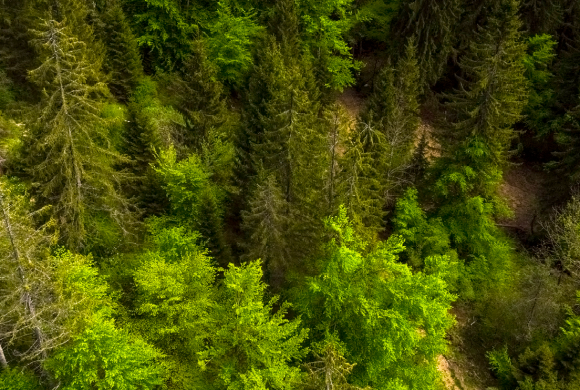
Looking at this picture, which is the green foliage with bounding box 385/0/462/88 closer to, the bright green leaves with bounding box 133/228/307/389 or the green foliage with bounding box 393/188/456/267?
the green foliage with bounding box 393/188/456/267

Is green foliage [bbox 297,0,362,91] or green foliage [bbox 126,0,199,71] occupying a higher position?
green foliage [bbox 297,0,362,91]

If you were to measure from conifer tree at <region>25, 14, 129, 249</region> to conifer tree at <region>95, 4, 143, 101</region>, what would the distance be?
12.2 metres

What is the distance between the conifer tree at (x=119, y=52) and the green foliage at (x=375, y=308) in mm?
19197

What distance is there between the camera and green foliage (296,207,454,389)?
15.8m

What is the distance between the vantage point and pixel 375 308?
1588 cm

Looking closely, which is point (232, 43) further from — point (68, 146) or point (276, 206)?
point (68, 146)

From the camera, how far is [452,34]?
3331 cm

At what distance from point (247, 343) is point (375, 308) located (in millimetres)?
4343

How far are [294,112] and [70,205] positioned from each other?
9.34 meters

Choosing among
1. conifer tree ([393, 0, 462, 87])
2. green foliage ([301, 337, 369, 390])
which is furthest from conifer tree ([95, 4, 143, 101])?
green foliage ([301, 337, 369, 390])

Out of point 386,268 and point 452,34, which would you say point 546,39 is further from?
point 386,268

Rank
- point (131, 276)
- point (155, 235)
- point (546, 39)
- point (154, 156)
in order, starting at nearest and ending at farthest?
point (131, 276) < point (155, 235) < point (154, 156) < point (546, 39)

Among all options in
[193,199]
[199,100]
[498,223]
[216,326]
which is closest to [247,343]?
[216,326]

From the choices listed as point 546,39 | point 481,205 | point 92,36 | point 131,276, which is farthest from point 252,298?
point 546,39
